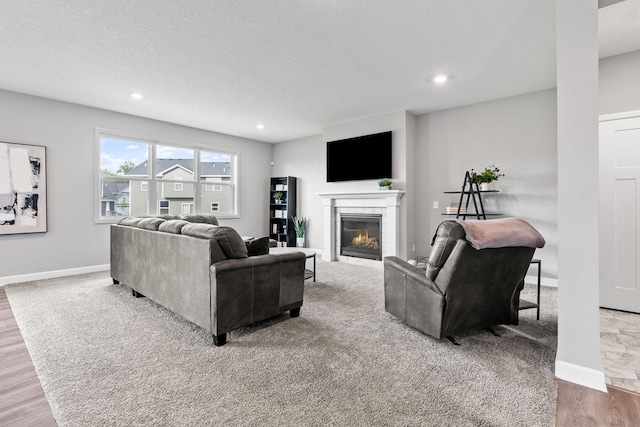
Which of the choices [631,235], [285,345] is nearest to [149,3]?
[285,345]

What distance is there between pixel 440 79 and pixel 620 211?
7.86ft

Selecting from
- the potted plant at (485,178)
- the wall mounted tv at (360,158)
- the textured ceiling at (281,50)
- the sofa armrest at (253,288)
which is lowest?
the sofa armrest at (253,288)

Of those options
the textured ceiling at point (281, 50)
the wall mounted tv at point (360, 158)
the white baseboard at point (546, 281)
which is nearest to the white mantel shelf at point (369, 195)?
the wall mounted tv at point (360, 158)

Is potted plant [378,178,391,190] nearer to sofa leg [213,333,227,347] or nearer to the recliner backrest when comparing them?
the recliner backrest

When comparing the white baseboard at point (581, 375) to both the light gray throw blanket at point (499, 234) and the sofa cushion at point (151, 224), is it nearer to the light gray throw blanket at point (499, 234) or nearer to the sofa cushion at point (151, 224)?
the light gray throw blanket at point (499, 234)

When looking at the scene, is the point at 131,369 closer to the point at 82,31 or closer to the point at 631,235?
the point at 82,31

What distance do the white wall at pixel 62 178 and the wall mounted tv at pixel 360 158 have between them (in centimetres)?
346

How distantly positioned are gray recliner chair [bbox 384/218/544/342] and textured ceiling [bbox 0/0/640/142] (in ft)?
5.82

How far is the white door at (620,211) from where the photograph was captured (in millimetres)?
3131

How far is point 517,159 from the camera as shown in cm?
439

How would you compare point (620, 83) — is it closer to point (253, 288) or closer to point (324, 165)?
point (253, 288)

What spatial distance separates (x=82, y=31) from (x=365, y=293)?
3882 millimetres

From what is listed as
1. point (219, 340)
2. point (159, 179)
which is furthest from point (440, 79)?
point (159, 179)

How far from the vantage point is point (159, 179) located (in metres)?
5.81
